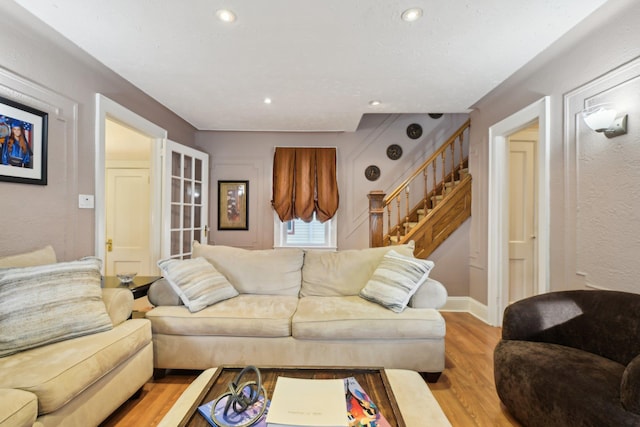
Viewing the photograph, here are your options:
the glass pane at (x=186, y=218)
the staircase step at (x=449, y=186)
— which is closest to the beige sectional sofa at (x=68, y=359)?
the glass pane at (x=186, y=218)

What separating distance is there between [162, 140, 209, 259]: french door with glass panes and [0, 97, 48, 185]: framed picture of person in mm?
1519

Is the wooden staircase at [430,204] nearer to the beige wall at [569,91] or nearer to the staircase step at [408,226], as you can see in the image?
the staircase step at [408,226]

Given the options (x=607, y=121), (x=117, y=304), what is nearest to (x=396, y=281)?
(x=607, y=121)

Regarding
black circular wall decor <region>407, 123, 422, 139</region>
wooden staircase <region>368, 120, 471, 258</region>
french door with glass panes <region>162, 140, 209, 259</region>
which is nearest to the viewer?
french door with glass panes <region>162, 140, 209, 259</region>

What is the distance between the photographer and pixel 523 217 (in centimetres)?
387

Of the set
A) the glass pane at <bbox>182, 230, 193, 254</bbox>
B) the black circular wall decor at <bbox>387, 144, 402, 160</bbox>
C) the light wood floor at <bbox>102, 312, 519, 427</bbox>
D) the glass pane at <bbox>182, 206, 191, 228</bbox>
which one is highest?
the black circular wall decor at <bbox>387, 144, 402, 160</bbox>

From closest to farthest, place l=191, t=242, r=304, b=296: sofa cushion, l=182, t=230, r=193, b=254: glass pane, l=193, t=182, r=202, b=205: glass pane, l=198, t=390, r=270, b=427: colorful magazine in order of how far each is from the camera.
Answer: l=198, t=390, r=270, b=427: colorful magazine < l=191, t=242, r=304, b=296: sofa cushion < l=182, t=230, r=193, b=254: glass pane < l=193, t=182, r=202, b=205: glass pane

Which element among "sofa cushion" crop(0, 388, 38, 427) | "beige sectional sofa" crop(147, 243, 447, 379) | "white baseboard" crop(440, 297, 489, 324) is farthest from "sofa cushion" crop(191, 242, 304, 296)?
"white baseboard" crop(440, 297, 489, 324)

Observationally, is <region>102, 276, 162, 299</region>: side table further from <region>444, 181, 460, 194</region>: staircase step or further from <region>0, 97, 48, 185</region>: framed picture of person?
<region>444, 181, 460, 194</region>: staircase step

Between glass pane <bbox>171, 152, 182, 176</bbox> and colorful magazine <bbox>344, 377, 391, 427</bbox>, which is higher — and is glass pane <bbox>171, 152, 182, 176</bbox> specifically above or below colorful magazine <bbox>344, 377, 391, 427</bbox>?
above

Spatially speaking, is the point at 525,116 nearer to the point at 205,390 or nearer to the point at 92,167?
the point at 205,390

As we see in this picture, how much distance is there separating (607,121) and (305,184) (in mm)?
3497

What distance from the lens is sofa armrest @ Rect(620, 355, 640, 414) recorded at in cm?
124

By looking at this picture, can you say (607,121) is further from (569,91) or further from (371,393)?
(371,393)
